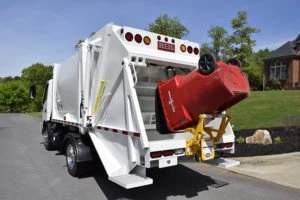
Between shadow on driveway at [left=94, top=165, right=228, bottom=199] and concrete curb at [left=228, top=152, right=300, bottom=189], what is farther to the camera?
concrete curb at [left=228, top=152, right=300, bottom=189]

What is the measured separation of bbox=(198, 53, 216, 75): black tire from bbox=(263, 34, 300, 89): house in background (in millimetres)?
38051

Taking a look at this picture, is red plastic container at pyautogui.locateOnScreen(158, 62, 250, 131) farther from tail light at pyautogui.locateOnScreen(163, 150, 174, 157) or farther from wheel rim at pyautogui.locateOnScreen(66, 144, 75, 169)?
wheel rim at pyautogui.locateOnScreen(66, 144, 75, 169)

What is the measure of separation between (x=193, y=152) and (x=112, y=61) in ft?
6.98

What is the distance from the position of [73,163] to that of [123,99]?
242 cm

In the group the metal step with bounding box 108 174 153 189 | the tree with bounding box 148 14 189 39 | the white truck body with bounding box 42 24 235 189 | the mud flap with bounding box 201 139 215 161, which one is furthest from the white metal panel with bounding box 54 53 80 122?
the tree with bounding box 148 14 189 39

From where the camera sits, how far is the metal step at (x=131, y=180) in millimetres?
5002

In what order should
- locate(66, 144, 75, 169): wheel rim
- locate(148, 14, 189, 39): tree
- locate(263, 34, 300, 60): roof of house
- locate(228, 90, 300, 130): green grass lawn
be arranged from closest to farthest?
locate(66, 144, 75, 169): wheel rim
locate(228, 90, 300, 130): green grass lawn
locate(148, 14, 189, 39): tree
locate(263, 34, 300, 60): roof of house

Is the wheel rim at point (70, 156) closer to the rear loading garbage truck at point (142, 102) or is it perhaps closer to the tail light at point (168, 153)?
the rear loading garbage truck at point (142, 102)

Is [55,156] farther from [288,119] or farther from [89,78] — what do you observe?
[288,119]

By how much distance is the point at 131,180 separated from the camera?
514 cm

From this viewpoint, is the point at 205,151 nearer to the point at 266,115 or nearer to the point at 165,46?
the point at 165,46

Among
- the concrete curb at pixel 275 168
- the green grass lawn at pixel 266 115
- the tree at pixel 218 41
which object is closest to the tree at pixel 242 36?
the tree at pixel 218 41

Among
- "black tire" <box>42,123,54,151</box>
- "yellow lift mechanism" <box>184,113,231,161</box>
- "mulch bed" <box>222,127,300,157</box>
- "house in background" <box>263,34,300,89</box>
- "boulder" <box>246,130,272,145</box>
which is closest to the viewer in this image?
"yellow lift mechanism" <box>184,113,231,161</box>

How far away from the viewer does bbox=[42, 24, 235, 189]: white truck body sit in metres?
5.25
